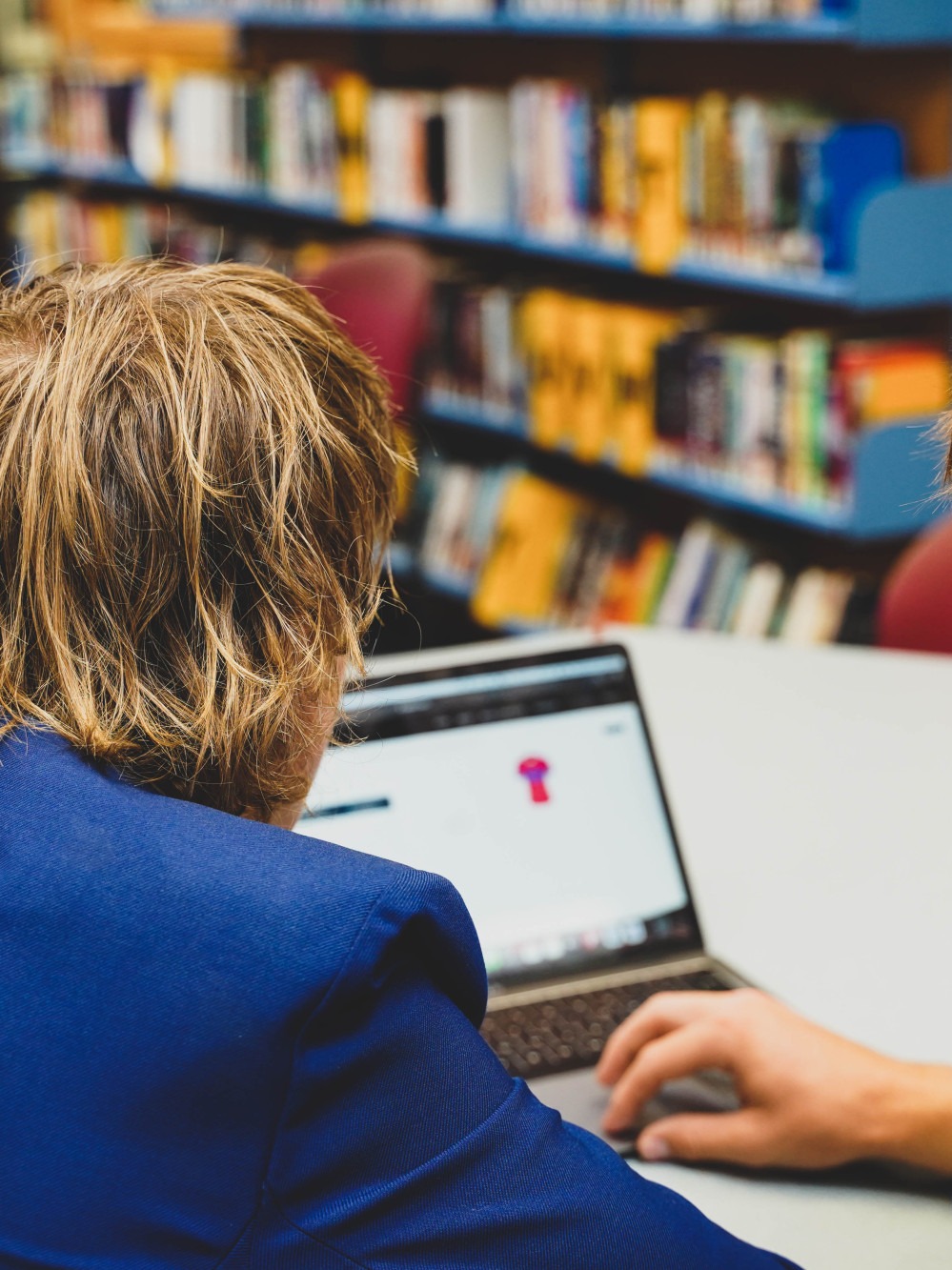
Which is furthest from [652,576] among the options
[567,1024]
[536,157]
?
[567,1024]

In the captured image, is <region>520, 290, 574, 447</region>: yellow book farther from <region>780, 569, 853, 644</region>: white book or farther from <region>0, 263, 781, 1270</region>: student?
<region>0, 263, 781, 1270</region>: student

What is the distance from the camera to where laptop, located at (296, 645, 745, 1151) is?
1.11 metres

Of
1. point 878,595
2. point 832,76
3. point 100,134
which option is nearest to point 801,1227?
point 878,595

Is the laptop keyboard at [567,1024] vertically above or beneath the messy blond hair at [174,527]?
beneath

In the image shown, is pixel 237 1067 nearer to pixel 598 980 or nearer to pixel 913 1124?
pixel 913 1124

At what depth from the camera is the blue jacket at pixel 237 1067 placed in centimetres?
56

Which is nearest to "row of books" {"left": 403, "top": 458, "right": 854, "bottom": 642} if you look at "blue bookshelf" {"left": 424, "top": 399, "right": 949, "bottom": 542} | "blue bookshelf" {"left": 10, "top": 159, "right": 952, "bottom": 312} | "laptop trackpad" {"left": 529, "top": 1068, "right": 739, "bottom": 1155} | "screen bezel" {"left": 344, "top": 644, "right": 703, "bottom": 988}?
"blue bookshelf" {"left": 424, "top": 399, "right": 949, "bottom": 542}

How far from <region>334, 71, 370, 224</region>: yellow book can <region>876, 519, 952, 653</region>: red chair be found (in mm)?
2405

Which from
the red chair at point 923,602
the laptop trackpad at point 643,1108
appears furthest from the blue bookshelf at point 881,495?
the laptop trackpad at point 643,1108

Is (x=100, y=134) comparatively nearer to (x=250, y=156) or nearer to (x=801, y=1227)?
(x=250, y=156)

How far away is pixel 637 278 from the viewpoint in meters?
3.44

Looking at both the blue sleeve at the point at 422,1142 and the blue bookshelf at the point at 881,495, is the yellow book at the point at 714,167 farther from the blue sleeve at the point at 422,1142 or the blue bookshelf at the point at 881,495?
the blue sleeve at the point at 422,1142

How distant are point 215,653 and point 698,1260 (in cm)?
35

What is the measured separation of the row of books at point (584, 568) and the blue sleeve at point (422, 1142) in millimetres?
2189
